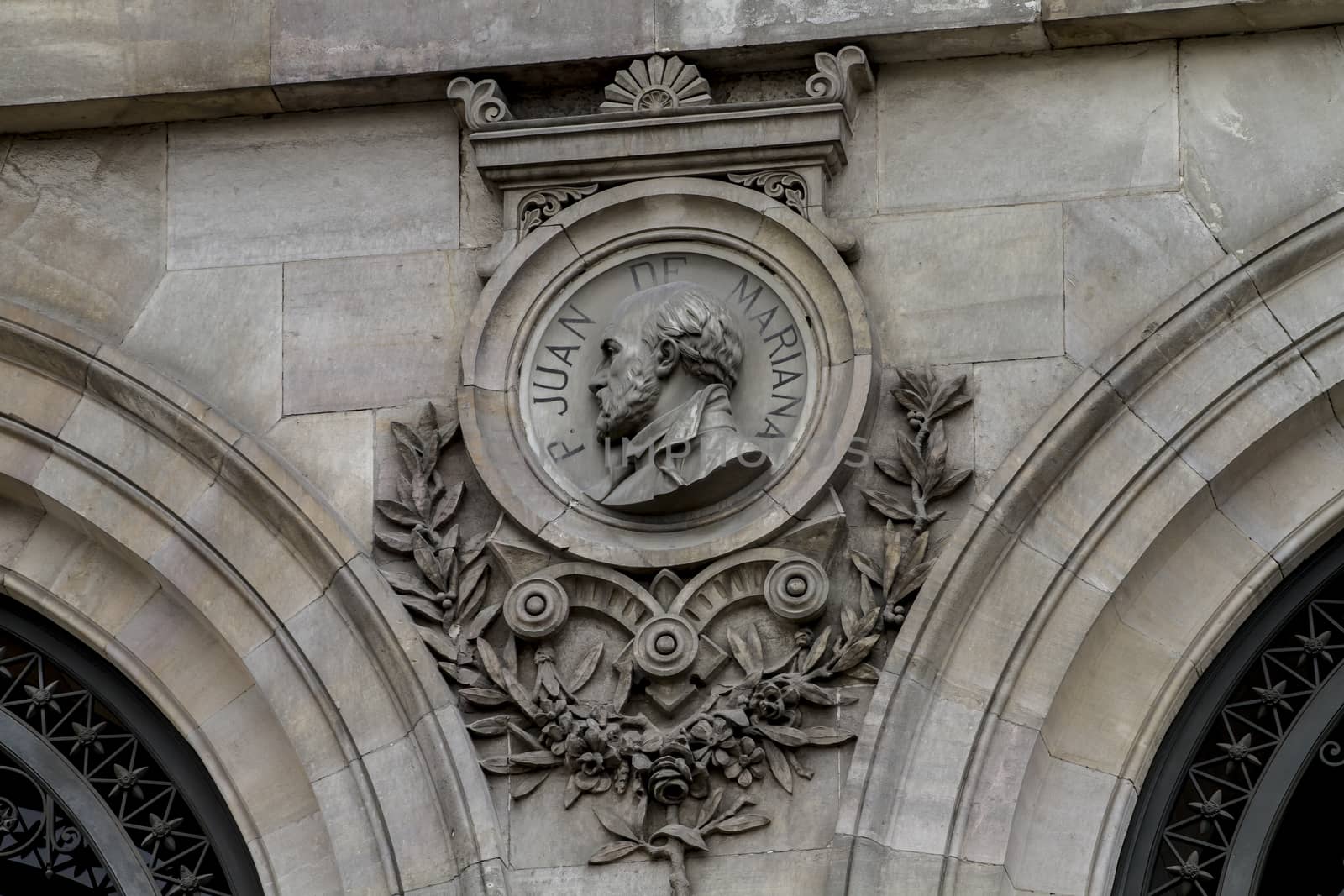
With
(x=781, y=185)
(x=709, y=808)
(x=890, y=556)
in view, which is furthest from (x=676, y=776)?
(x=781, y=185)

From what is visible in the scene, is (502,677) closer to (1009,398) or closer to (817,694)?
(817,694)

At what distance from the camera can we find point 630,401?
42.4 feet

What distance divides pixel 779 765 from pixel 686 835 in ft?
1.47

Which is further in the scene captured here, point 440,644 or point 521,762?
point 440,644

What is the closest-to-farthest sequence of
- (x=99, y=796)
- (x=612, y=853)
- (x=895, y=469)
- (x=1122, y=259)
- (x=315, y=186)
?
(x=612, y=853) < (x=895, y=469) < (x=1122, y=259) < (x=99, y=796) < (x=315, y=186)

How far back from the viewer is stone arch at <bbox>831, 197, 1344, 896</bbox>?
12.3 metres

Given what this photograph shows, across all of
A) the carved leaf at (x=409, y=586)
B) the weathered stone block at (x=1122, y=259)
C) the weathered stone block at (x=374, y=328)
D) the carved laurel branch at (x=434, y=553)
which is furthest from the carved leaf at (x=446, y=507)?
the weathered stone block at (x=1122, y=259)

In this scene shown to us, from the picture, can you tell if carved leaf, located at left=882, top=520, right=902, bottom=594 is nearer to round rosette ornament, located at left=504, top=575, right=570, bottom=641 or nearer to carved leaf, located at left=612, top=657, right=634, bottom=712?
carved leaf, located at left=612, top=657, right=634, bottom=712

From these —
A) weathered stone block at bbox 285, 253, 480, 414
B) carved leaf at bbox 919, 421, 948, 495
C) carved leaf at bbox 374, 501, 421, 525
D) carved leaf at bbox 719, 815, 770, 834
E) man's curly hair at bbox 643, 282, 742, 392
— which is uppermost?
weathered stone block at bbox 285, 253, 480, 414

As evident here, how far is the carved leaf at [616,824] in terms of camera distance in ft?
40.7

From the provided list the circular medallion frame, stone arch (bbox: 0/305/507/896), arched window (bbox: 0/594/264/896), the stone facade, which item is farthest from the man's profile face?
arched window (bbox: 0/594/264/896)

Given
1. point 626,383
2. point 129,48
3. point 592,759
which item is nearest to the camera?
point 592,759

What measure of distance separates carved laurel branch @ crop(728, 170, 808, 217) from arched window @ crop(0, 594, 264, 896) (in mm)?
3316

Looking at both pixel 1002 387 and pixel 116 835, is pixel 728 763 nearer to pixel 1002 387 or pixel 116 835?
pixel 1002 387
